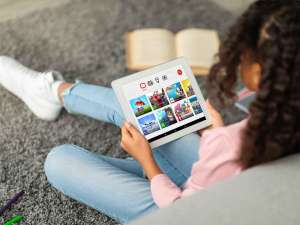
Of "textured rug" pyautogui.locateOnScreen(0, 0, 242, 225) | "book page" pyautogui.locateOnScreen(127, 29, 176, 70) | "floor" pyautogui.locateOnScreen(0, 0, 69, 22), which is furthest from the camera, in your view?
"floor" pyautogui.locateOnScreen(0, 0, 69, 22)

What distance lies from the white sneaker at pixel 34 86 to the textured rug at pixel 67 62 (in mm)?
41

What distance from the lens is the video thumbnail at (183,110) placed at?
102cm

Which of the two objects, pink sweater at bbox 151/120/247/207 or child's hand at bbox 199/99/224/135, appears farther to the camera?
child's hand at bbox 199/99/224/135

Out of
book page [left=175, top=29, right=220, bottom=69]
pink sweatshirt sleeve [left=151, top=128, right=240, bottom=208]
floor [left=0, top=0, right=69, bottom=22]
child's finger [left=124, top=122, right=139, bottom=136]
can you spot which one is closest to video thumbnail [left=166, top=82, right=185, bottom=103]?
child's finger [left=124, top=122, right=139, bottom=136]

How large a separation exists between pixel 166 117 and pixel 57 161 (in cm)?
29

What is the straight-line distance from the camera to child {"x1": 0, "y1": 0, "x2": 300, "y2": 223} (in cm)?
64

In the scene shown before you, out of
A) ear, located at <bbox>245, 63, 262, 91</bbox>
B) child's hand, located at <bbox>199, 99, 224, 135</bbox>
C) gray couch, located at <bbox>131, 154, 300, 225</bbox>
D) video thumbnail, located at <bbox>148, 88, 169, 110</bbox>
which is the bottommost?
child's hand, located at <bbox>199, 99, 224, 135</bbox>

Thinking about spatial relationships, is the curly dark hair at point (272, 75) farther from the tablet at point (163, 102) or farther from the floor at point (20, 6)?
the floor at point (20, 6)

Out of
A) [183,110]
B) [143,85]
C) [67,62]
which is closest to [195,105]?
[183,110]

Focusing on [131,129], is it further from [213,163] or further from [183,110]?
[213,163]

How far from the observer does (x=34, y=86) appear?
1283 mm

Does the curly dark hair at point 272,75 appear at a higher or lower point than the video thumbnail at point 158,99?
higher

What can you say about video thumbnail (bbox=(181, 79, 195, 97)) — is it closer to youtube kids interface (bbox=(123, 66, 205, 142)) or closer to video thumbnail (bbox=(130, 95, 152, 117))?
youtube kids interface (bbox=(123, 66, 205, 142))

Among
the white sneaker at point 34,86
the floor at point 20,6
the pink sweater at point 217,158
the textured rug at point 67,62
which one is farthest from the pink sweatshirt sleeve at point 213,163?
the floor at point 20,6
